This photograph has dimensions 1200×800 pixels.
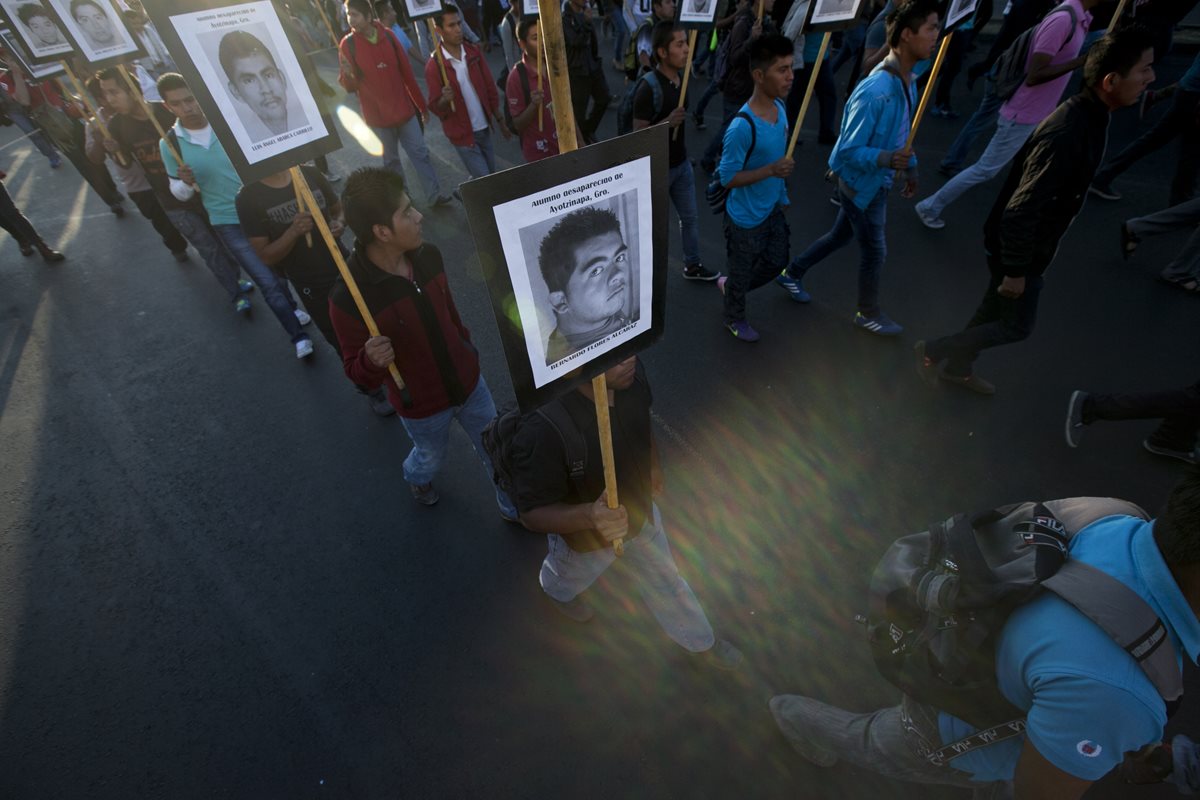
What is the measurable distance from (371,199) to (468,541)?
198 cm

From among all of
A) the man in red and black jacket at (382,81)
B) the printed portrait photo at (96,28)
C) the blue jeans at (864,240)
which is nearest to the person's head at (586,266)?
the blue jeans at (864,240)

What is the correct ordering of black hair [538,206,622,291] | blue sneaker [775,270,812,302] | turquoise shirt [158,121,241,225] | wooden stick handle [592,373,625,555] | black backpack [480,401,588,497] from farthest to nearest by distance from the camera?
blue sneaker [775,270,812,302], turquoise shirt [158,121,241,225], black backpack [480,401,588,497], wooden stick handle [592,373,625,555], black hair [538,206,622,291]

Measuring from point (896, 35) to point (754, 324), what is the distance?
2148mm

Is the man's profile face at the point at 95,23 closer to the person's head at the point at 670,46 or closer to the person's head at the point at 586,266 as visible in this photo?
the person's head at the point at 670,46

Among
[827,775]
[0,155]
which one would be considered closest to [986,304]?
[827,775]

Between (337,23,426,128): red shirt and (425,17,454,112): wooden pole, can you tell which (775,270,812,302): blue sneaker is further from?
(337,23,426,128): red shirt

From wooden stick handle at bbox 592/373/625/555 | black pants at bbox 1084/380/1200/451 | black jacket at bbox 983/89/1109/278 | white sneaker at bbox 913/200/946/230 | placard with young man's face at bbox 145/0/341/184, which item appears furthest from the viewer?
white sneaker at bbox 913/200/946/230

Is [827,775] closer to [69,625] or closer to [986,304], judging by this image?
[986,304]

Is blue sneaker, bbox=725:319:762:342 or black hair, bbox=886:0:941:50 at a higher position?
black hair, bbox=886:0:941:50

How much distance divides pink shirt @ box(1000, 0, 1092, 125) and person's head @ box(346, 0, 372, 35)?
19.3 feet

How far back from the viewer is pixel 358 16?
527 cm

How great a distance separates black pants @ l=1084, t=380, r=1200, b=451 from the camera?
3.13 m

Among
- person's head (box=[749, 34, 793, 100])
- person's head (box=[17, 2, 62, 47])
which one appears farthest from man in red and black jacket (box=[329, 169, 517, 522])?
person's head (box=[17, 2, 62, 47])

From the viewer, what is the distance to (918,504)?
3.30m
